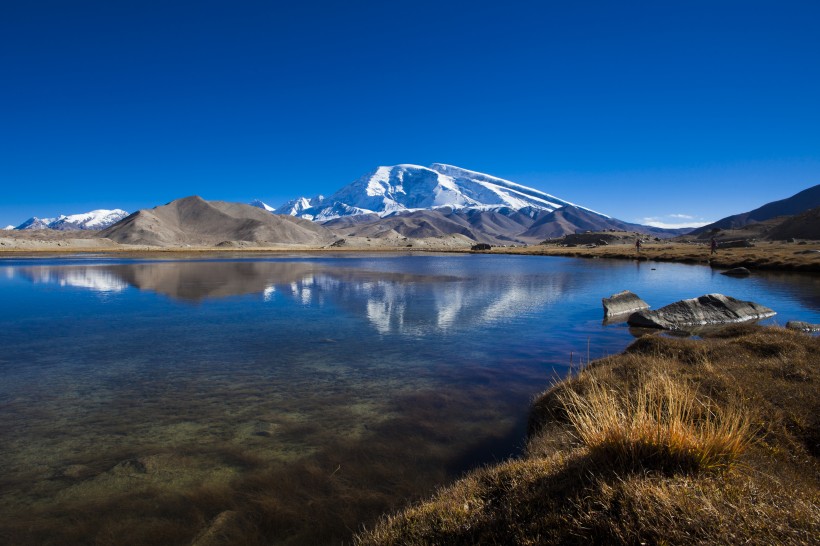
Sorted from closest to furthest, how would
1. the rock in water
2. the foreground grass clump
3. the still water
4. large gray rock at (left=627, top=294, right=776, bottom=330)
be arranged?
the foreground grass clump → the still water → large gray rock at (left=627, top=294, right=776, bottom=330) → the rock in water

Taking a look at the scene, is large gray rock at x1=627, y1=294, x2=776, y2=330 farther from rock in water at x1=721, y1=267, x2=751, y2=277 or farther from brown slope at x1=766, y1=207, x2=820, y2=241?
brown slope at x1=766, y1=207, x2=820, y2=241

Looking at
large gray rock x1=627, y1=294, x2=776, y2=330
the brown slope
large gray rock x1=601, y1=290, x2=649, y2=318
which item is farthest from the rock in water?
the brown slope

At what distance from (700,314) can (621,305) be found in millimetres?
4169

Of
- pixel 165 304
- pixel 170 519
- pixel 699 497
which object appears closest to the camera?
pixel 699 497

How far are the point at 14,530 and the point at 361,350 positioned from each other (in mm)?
10684

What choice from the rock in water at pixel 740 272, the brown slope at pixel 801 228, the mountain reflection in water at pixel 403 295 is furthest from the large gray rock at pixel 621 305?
the brown slope at pixel 801 228

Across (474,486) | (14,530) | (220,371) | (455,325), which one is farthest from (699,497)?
(455,325)

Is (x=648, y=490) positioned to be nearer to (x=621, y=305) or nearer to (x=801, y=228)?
(x=621, y=305)

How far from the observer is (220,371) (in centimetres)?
1333

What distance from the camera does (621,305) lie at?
2361cm

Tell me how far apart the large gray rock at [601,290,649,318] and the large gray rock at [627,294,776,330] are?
1.95 metres

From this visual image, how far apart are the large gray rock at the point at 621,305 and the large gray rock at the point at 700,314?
195 centimetres

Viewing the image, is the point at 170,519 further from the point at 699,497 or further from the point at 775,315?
the point at 775,315

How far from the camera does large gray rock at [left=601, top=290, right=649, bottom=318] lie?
2300 cm
